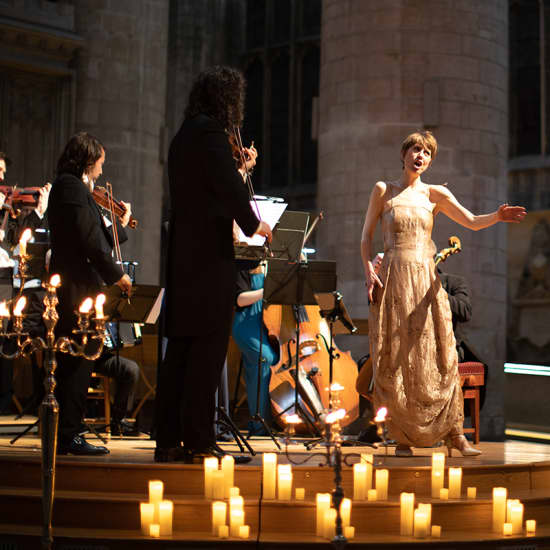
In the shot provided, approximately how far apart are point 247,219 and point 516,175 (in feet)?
40.7

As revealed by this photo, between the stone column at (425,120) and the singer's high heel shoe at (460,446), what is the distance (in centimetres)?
413

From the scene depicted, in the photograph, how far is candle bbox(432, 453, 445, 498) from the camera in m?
4.94

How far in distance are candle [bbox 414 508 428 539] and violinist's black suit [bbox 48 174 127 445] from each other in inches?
73.1

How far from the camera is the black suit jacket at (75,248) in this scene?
5219 mm

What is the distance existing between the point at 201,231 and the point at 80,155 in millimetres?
1038

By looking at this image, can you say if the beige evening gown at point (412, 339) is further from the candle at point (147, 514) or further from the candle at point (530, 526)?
the candle at point (147, 514)

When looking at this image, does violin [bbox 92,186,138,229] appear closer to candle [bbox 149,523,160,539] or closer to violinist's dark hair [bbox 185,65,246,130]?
violinist's dark hair [bbox 185,65,246,130]

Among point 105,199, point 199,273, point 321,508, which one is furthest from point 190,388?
point 105,199

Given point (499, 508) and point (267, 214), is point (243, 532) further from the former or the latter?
point (267, 214)

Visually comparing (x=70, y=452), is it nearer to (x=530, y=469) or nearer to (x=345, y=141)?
(x=530, y=469)

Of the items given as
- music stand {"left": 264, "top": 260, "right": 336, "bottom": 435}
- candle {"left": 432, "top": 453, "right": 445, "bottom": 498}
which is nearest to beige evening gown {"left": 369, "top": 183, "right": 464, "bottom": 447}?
music stand {"left": 264, "top": 260, "right": 336, "bottom": 435}

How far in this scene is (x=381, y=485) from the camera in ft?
15.7

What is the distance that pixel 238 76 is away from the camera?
484 centimetres

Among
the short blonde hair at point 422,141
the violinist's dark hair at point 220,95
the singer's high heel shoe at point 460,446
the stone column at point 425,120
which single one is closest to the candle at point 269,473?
the violinist's dark hair at point 220,95
